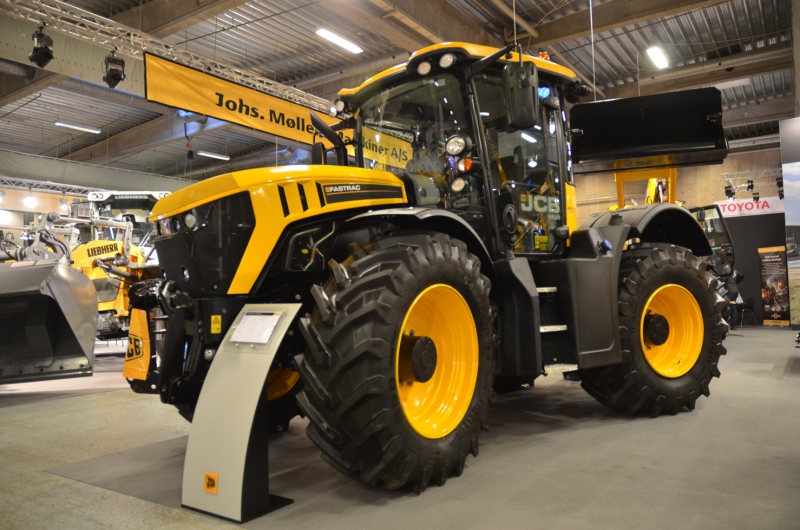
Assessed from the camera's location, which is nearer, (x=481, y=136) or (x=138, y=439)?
(x=481, y=136)

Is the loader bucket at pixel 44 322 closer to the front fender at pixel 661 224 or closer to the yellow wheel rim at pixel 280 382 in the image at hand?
the yellow wheel rim at pixel 280 382

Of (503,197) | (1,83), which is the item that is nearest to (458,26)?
(503,197)

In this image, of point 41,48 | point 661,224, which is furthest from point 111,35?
point 661,224

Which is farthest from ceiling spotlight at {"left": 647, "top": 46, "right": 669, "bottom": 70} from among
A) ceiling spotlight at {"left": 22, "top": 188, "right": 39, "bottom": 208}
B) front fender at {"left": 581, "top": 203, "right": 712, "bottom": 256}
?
ceiling spotlight at {"left": 22, "top": 188, "right": 39, "bottom": 208}

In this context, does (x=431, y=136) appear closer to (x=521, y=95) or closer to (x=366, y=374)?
(x=521, y=95)

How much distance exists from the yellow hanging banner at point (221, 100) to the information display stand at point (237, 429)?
5.56 m

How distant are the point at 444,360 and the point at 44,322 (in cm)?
467

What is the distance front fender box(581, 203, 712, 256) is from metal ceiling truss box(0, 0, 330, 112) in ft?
23.7

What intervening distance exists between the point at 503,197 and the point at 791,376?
4602mm

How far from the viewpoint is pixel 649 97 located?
256 inches

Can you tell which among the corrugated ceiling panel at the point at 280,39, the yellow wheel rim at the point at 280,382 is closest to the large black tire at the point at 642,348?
the yellow wheel rim at the point at 280,382

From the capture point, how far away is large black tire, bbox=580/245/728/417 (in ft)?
15.0

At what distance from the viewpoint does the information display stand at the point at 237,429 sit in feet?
9.01

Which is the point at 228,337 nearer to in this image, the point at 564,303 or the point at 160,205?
the point at 160,205
